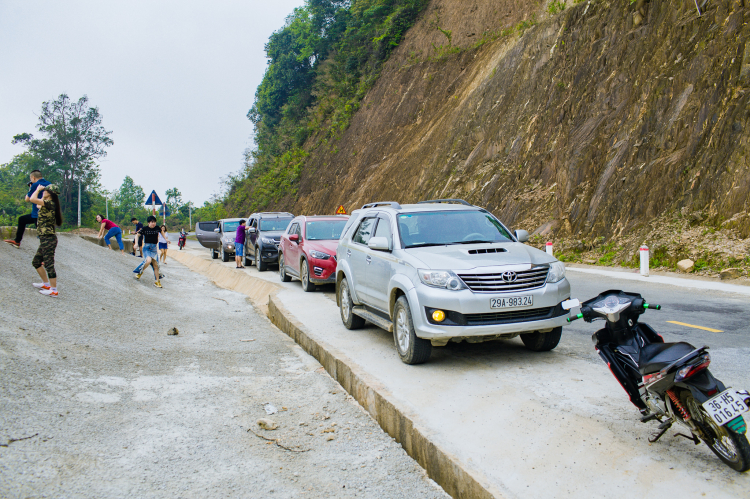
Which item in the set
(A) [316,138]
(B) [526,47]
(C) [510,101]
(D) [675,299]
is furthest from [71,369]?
(A) [316,138]

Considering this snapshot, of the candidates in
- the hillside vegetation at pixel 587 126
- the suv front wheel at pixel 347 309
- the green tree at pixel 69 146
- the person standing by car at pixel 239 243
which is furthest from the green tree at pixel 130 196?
the suv front wheel at pixel 347 309

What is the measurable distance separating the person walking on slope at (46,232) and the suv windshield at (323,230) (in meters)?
5.70

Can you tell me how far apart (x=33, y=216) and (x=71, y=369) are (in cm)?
602

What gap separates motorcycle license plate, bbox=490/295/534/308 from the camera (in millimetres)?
5699

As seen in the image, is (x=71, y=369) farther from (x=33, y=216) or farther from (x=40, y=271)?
(x=33, y=216)

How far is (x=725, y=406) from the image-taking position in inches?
131

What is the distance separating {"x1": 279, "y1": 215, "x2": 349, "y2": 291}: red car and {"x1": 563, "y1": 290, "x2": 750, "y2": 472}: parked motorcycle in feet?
28.7

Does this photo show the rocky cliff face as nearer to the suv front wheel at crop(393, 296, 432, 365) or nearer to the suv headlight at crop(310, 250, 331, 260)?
the suv headlight at crop(310, 250, 331, 260)

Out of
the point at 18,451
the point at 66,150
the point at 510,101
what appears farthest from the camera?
the point at 66,150

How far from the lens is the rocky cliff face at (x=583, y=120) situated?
15539 mm

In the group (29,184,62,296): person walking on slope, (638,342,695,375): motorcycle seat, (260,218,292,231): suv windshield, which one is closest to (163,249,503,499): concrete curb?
(638,342,695,375): motorcycle seat

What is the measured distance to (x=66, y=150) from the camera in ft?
256

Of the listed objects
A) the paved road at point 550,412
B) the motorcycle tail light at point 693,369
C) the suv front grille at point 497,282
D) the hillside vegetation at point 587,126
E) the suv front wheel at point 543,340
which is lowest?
the paved road at point 550,412

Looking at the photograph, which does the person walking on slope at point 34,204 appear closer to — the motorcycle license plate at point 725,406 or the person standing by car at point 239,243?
the person standing by car at point 239,243
